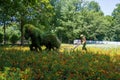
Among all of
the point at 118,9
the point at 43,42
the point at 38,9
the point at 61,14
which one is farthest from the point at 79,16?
the point at 43,42

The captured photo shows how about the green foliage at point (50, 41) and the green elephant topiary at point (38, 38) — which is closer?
the green elephant topiary at point (38, 38)

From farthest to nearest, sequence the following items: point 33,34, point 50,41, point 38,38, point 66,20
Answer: point 66,20, point 50,41, point 38,38, point 33,34

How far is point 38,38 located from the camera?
67.2ft

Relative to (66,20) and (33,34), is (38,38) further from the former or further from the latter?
(66,20)

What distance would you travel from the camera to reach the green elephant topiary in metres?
20.0

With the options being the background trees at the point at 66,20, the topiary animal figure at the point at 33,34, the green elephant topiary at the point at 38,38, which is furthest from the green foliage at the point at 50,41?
the background trees at the point at 66,20

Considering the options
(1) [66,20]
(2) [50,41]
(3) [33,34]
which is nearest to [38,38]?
(3) [33,34]

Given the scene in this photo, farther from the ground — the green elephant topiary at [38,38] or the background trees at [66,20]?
the background trees at [66,20]

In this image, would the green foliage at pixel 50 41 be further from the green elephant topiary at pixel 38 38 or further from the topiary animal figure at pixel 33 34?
the topiary animal figure at pixel 33 34

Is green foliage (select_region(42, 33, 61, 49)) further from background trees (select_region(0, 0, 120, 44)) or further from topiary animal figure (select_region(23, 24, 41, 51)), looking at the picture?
background trees (select_region(0, 0, 120, 44))

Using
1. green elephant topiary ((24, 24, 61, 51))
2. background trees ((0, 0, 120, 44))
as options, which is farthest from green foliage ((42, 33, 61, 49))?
background trees ((0, 0, 120, 44))

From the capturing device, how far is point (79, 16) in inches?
3081

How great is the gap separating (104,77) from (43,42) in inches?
451

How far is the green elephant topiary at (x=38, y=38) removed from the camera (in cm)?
2003
